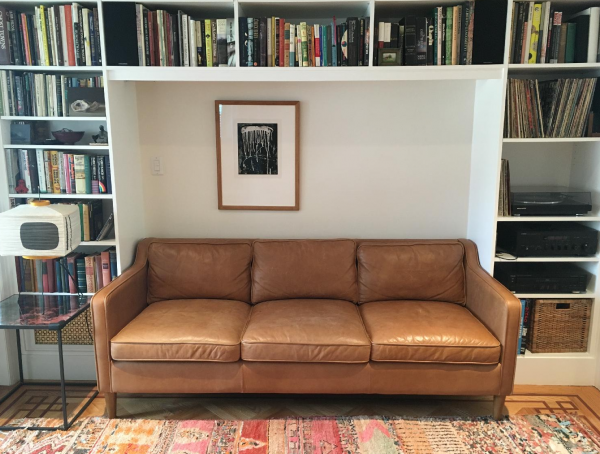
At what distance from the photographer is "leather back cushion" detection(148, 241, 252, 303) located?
115 inches

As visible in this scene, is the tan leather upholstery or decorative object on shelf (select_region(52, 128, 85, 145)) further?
decorative object on shelf (select_region(52, 128, 85, 145))

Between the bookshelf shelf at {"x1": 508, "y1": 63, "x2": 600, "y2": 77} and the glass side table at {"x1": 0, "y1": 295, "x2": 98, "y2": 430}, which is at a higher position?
the bookshelf shelf at {"x1": 508, "y1": 63, "x2": 600, "y2": 77}

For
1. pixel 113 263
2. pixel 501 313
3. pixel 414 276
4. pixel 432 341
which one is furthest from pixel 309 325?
pixel 113 263

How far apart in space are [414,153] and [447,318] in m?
1.06

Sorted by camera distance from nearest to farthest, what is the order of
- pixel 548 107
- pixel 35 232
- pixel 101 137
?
pixel 35 232 < pixel 548 107 < pixel 101 137

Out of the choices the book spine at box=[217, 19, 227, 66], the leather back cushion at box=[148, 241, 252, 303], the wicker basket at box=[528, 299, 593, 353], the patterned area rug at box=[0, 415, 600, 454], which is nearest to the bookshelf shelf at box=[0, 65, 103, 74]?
the book spine at box=[217, 19, 227, 66]

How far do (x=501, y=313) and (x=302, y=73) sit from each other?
1608mm

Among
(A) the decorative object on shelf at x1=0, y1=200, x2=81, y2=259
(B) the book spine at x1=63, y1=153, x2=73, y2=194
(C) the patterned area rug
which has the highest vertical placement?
(B) the book spine at x1=63, y1=153, x2=73, y2=194

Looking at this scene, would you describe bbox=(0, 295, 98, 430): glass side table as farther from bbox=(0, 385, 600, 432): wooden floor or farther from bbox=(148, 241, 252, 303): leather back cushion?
bbox=(148, 241, 252, 303): leather back cushion

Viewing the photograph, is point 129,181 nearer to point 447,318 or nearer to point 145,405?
point 145,405

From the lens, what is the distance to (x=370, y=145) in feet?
10.1

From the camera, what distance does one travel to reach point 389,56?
262 cm

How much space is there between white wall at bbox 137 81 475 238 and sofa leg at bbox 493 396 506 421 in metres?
1.07

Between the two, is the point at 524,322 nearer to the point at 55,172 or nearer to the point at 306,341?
the point at 306,341
